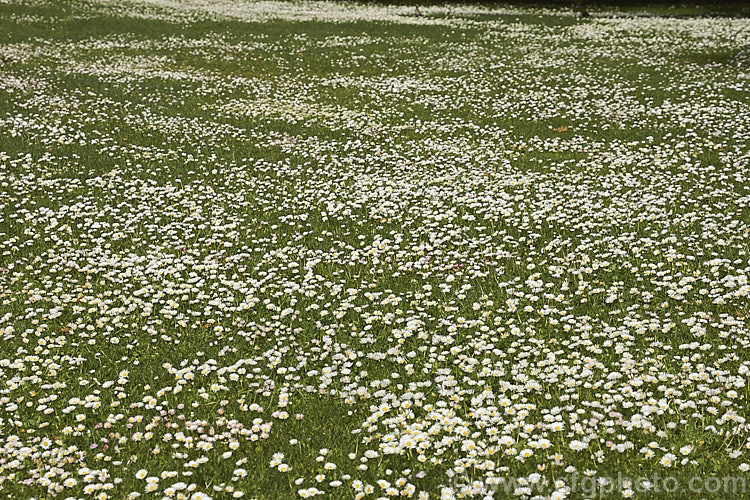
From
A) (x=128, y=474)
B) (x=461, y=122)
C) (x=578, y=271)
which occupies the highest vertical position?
(x=461, y=122)

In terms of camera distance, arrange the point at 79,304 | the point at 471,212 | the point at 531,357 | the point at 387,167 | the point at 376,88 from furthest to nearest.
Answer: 1. the point at 376,88
2. the point at 387,167
3. the point at 471,212
4. the point at 79,304
5. the point at 531,357

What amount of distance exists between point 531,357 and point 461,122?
1131cm

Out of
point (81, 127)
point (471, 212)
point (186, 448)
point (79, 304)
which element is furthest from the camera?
point (81, 127)

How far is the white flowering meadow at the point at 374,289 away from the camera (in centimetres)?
571

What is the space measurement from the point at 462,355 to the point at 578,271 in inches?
101

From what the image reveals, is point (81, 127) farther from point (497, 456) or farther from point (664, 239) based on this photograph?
point (497, 456)

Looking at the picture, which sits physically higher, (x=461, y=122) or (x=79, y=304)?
(x=461, y=122)

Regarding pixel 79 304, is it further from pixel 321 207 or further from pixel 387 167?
pixel 387 167

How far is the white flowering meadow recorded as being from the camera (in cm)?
571

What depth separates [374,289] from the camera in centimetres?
898

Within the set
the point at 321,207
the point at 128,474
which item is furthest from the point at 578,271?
the point at 128,474

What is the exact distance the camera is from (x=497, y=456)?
18.2 feet

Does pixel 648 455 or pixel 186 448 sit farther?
pixel 186 448

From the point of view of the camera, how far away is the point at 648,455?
5363 mm
